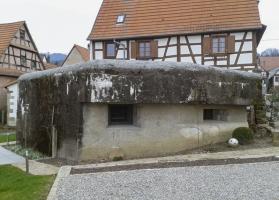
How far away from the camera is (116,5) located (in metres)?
24.4

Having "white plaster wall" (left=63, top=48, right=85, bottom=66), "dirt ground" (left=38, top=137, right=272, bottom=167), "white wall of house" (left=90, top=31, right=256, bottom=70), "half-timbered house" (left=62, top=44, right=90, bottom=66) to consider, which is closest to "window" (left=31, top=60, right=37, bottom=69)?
"half-timbered house" (left=62, top=44, right=90, bottom=66)

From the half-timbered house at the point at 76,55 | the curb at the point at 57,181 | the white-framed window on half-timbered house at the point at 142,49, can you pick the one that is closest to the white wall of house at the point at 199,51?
the white-framed window on half-timbered house at the point at 142,49

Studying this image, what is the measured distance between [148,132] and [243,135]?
2982 millimetres

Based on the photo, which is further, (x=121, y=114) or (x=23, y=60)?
(x=23, y=60)

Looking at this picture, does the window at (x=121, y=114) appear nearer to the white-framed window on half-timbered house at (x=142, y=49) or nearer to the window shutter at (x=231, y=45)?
the window shutter at (x=231, y=45)

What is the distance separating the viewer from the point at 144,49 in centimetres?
2228

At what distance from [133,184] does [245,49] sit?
49.3 feet

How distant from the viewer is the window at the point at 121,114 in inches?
443

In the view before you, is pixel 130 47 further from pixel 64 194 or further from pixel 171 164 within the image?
pixel 64 194

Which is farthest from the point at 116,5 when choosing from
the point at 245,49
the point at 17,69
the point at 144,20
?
the point at 17,69

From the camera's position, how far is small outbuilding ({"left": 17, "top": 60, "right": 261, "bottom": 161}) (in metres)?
10.4

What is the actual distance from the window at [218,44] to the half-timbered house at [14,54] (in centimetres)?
1387

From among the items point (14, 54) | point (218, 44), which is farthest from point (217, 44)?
point (14, 54)

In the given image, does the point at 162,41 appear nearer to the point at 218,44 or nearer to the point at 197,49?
the point at 197,49
